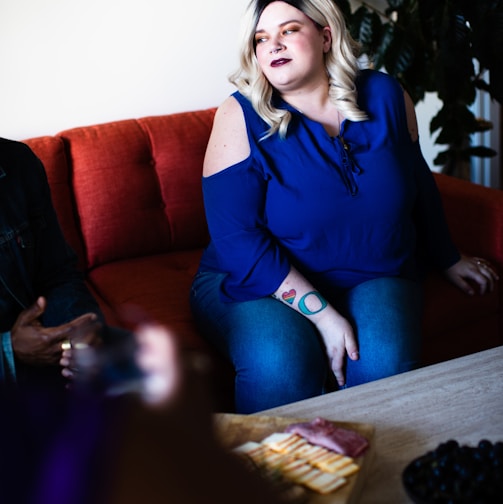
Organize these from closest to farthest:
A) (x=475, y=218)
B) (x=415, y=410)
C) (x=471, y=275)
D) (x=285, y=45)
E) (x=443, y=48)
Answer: (x=415, y=410)
(x=285, y=45)
(x=471, y=275)
(x=475, y=218)
(x=443, y=48)

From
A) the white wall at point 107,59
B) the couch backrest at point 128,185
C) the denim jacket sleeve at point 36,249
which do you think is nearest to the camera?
the denim jacket sleeve at point 36,249

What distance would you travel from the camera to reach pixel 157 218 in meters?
2.44

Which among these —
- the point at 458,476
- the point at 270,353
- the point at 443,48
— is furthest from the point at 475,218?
the point at 458,476

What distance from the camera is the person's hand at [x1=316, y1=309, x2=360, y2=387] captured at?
1.67 meters

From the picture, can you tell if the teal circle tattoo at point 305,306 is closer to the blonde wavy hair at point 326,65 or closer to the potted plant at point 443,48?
the blonde wavy hair at point 326,65

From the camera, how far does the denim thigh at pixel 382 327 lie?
1672mm

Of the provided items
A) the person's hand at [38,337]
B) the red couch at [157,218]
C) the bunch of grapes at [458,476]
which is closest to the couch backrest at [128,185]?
the red couch at [157,218]

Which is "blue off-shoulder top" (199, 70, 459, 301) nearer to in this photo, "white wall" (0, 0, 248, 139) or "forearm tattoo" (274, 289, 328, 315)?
"forearm tattoo" (274, 289, 328, 315)

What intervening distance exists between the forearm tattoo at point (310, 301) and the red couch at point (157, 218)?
0.41 m

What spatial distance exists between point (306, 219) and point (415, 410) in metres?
0.62

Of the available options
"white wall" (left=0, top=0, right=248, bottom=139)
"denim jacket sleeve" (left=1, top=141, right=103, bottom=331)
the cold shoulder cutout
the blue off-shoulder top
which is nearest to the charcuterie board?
"denim jacket sleeve" (left=1, top=141, right=103, bottom=331)

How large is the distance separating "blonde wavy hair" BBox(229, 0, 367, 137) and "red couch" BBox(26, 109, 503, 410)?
1.89 feet

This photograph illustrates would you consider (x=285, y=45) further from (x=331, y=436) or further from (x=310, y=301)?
(x=331, y=436)

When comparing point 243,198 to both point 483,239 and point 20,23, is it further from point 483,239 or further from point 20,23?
point 20,23
